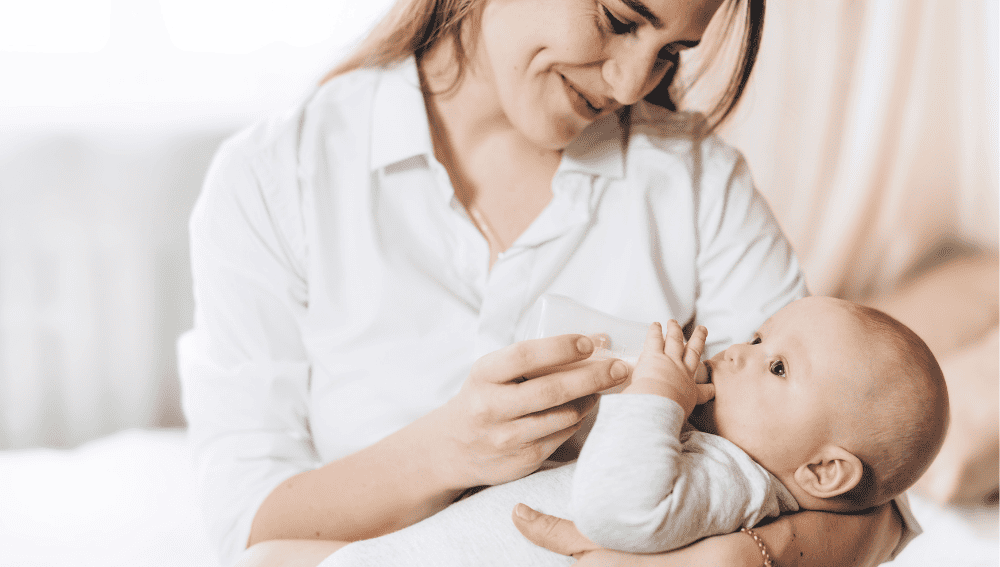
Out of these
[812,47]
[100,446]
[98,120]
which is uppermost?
[812,47]

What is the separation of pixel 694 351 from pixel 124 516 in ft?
3.57

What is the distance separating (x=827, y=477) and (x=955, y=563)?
2.29ft

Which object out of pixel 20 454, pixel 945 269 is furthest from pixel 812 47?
pixel 20 454

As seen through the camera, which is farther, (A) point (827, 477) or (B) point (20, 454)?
(B) point (20, 454)

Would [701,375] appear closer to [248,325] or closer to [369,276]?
[369,276]

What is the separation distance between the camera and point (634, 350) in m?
0.94

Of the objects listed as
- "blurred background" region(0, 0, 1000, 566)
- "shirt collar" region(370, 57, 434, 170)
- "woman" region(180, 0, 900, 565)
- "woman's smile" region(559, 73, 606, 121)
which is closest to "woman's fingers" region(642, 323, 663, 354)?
"woman" region(180, 0, 900, 565)

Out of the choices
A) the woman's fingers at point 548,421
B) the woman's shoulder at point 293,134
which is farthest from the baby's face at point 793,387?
the woman's shoulder at point 293,134

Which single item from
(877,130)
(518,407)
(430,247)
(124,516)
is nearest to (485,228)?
(430,247)

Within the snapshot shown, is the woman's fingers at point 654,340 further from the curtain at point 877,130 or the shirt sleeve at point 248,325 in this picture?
the curtain at point 877,130

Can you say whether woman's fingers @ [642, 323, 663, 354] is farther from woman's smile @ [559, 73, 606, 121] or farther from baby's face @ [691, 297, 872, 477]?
woman's smile @ [559, 73, 606, 121]

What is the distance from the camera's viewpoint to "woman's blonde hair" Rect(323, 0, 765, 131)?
1.09 metres

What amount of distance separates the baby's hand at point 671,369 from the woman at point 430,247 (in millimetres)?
191

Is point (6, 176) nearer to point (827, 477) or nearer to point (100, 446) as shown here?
point (100, 446)
